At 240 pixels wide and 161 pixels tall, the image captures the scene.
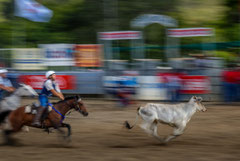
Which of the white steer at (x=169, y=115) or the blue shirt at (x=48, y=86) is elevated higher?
the blue shirt at (x=48, y=86)

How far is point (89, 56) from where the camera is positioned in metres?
18.5

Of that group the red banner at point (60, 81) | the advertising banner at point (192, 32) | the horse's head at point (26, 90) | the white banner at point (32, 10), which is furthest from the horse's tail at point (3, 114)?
the white banner at point (32, 10)

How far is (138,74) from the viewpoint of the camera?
16.4m

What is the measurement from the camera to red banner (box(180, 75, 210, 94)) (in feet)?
50.7

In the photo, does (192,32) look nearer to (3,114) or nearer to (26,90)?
(26,90)

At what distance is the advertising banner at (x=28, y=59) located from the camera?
18734mm

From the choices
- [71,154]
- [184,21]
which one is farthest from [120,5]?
[71,154]

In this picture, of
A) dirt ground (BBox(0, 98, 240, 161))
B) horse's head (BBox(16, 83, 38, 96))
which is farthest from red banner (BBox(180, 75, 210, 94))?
horse's head (BBox(16, 83, 38, 96))

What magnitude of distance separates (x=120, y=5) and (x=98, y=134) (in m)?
16.0

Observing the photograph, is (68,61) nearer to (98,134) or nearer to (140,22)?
(140,22)

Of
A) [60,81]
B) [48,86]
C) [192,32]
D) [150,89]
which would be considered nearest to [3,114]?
[48,86]

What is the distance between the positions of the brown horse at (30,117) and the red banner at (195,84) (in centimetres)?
684

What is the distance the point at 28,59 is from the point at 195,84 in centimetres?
854

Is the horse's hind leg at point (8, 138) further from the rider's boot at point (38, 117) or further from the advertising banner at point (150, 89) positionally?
the advertising banner at point (150, 89)
